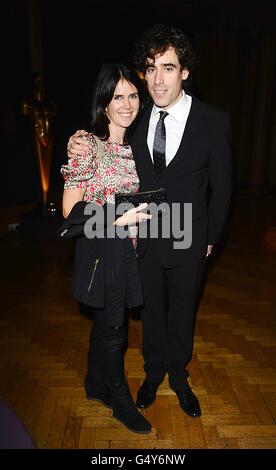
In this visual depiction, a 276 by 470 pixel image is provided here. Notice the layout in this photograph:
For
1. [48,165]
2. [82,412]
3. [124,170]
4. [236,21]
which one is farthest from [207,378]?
[236,21]

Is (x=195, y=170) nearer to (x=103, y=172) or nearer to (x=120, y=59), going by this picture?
(x=103, y=172)

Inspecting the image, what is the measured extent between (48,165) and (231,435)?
→ 4430 mm

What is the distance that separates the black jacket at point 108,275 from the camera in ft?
5.79

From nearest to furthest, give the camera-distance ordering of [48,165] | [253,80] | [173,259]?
[173,259] → [48,165] → [253,80]

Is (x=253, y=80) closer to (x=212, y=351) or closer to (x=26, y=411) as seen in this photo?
(x=212, y=351)

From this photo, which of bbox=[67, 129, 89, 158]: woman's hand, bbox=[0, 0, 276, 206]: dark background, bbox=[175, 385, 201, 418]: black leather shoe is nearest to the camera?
bbox=[67, 129, 89, 158]: woman's hand

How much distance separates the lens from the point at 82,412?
2.14m

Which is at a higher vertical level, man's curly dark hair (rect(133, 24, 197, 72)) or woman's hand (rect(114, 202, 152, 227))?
man's curly dark hair (rect(133, 24, 197, 72))

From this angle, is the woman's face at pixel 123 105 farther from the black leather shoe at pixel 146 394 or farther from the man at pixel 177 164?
the black leather shoe at pixel 146 394

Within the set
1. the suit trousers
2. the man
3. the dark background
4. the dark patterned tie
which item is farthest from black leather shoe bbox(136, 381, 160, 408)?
the dark background

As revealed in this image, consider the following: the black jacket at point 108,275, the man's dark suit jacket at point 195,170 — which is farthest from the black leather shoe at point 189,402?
the man's dark suit jacket at point 195,170

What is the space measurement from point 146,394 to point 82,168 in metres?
1.38

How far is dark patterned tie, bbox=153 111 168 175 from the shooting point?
1814 millimetres

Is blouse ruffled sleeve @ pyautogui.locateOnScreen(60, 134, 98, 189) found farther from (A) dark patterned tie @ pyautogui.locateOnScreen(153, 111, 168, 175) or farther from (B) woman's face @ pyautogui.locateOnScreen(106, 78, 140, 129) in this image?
(A) dark patterned tie @ pyautogui.locateOnScreen(153, 111, 168, 175)
